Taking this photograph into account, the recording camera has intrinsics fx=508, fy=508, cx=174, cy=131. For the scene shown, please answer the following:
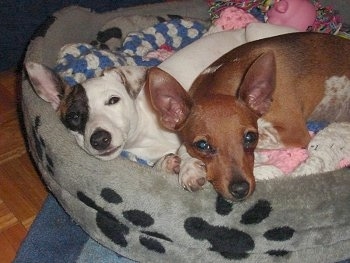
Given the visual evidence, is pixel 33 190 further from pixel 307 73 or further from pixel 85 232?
pixel 307 73

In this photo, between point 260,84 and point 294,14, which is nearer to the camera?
point 260,84

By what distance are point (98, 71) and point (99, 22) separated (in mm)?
883

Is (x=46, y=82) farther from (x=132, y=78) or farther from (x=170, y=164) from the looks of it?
(x=170, y=164)

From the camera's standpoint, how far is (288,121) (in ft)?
9.82

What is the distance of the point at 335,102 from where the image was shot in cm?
331

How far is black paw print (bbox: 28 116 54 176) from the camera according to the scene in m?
2.85

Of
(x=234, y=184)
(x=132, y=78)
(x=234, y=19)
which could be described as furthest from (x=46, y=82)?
(x=234, y=19)

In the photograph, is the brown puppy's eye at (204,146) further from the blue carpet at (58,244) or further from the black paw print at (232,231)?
the blue carpet at (58,244)

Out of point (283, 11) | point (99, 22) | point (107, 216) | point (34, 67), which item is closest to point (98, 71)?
point (34, 67)

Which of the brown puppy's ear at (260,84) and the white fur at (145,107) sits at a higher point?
the brown puppy's ear at (260,84)

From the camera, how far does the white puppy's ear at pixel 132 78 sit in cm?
308

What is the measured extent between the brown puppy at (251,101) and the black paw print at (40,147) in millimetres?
686

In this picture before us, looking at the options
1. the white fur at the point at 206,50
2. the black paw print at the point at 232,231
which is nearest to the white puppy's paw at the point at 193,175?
the black paw print at the point at 232,231

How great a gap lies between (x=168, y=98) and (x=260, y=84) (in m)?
0.48
